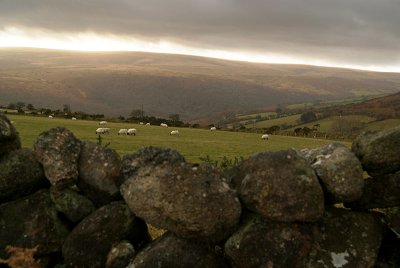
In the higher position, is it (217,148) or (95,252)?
(95,252)

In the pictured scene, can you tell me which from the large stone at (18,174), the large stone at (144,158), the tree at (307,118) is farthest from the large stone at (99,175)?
the tree at (307,118)

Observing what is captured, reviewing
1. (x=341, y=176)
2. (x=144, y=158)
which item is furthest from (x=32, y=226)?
(x=341, y=176)

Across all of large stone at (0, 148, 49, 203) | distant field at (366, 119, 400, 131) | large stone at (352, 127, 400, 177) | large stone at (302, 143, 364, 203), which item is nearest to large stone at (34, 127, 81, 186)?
large stone at (0, 148, 49, 203)

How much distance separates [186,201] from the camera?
935cm

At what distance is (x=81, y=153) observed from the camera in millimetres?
10891

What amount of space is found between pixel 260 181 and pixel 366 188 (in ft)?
9.06

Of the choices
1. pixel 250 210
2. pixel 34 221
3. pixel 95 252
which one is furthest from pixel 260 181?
pixel 34 221

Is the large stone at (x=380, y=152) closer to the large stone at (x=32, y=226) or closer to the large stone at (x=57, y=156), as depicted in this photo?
the large stone at (x=57, y=156)

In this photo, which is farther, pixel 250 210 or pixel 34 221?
pixel 34 221

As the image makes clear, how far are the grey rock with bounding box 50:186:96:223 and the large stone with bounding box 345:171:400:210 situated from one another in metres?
6.37

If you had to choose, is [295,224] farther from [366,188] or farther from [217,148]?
[217,148]

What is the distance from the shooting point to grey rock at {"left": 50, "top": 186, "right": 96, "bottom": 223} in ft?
34.5

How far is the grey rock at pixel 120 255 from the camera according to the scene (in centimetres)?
1000

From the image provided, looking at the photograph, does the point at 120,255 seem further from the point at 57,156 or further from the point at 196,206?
the point at 57,156
